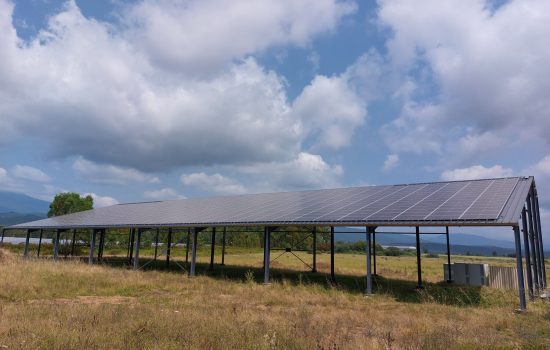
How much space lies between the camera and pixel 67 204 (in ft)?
250

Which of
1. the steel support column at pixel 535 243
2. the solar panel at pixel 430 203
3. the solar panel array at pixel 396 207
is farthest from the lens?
the steel support column at pixel 535 243

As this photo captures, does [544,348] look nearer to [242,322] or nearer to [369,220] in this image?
[242,322]

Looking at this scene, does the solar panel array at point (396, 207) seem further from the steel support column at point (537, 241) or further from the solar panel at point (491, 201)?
the steel support column at point (537, 241)

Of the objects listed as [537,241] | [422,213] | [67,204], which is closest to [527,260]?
[537,241]

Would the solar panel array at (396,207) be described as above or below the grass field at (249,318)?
above

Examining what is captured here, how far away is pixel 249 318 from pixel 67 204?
7734cm

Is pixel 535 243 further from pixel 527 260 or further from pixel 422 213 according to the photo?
pixel 422 213

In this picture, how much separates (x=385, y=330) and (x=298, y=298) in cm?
609

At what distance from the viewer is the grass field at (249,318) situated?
789 centimetres

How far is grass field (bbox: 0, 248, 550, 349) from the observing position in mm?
7895

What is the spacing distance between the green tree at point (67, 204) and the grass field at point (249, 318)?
64.0 m

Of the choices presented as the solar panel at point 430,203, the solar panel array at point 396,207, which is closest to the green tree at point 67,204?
the solar panel array at point 396,207

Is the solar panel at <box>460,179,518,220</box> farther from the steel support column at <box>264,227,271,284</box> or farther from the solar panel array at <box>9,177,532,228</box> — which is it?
the steel support column at <box>264,227,271,284</box>

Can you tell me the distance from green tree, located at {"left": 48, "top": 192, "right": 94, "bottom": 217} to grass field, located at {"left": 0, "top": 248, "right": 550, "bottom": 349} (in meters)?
64.0
